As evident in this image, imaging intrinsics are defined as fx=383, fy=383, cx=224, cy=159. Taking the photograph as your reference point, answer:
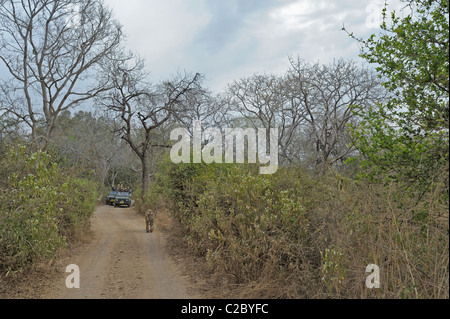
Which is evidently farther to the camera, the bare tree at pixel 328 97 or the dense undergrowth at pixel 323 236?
the bare tree at pixel 328 97

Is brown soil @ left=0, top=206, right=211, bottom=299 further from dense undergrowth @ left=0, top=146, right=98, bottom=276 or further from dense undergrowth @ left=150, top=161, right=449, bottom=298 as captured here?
dense undergrowth @ left=150, top=161, right=449, bottom=298

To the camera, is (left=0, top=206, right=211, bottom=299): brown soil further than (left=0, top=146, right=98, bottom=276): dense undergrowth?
No

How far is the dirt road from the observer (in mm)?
7534

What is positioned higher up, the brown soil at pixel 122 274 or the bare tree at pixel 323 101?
the bare tree at pixel 323 101

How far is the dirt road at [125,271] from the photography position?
24.7 feet

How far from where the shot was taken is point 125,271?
9.55m

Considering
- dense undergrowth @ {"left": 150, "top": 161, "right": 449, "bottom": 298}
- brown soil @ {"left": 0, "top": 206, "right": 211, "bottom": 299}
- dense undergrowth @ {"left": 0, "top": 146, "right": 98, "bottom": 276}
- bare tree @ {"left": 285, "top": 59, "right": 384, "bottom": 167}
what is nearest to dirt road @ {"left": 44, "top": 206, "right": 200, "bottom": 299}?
brown soil @ {"left": 0, "top": 206, "right": 211, "bottom": 299}

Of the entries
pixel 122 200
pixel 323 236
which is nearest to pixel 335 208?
pixel 323 236

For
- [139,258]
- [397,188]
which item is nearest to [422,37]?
[397,188]

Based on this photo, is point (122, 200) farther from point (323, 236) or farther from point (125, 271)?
point (323, 236)

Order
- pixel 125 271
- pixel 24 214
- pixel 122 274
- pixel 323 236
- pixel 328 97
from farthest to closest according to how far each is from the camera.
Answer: pixel 328 97, pixel 125 271, pixel 122 274, pixel 24 214, pixel 323 236

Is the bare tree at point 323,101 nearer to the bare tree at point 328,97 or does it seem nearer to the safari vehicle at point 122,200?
the bare tree at point 328,97

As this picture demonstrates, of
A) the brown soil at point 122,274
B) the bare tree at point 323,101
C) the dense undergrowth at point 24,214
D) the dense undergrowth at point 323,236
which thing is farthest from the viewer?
the bare tree at point 323,101

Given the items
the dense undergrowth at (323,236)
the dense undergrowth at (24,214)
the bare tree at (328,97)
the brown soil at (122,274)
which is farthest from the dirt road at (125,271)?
the bare tree at (328,97)
